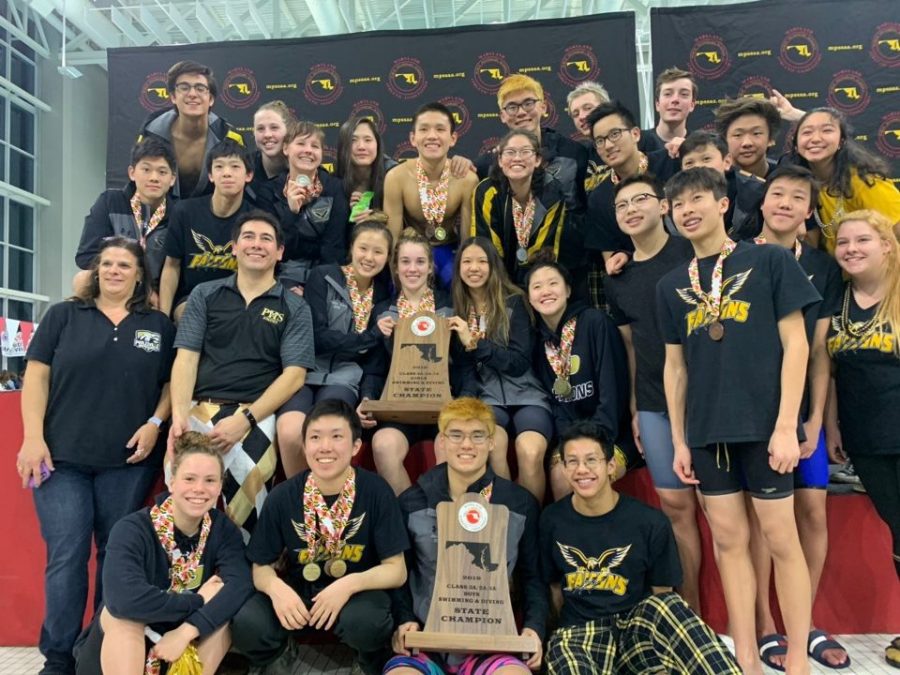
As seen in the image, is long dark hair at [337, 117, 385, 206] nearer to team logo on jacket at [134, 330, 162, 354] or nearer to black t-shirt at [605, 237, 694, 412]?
team logo on jacket at [134, 330, 162, 354]

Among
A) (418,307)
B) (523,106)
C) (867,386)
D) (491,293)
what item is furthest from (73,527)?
(867,386)

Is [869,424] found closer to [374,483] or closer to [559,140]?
[374,483]

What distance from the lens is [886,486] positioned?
2.77 meters

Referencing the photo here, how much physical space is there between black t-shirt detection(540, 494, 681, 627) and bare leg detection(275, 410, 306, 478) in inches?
46.1

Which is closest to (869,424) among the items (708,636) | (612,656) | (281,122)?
(708,636)

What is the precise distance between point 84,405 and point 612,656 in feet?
7.79

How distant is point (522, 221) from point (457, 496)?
171 cm

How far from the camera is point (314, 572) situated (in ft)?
8.59

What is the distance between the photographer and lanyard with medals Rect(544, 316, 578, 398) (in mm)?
3205

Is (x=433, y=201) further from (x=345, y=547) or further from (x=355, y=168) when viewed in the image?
(x=345, y=547)

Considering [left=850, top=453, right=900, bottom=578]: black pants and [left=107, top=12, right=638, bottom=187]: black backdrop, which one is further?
[left=107, top=12, right=638, bottom=187]: black backdrop

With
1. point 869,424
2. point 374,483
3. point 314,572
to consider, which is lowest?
point 314,572

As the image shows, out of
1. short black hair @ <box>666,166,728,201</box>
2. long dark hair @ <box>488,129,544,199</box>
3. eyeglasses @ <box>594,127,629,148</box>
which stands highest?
eyeglasses @ <box>594,127,629,148</box>

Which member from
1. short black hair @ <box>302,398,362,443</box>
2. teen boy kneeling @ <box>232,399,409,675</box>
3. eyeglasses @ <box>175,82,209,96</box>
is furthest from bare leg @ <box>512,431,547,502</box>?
eyeglasses @ <box>175,82,209,96</box>
